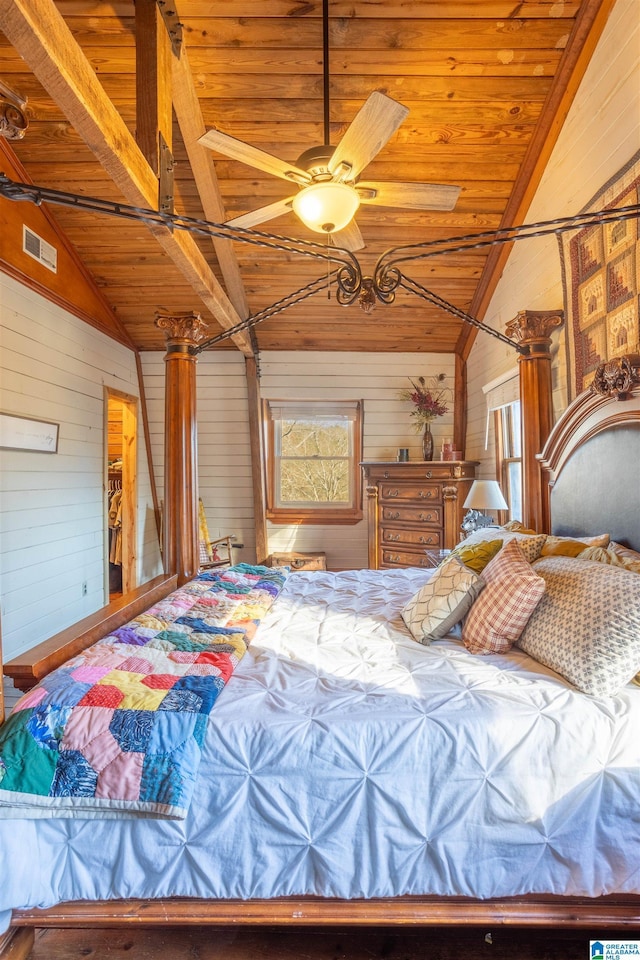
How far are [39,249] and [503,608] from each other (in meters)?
3.68

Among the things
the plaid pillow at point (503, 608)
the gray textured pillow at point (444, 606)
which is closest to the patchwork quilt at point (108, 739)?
the gray textured pillow at point (444, 606)

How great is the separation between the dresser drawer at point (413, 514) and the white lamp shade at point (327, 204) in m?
2.52

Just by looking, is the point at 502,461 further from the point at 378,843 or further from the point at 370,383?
the point at 378,843

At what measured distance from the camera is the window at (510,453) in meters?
3.71

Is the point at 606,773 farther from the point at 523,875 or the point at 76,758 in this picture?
the point at 76,758

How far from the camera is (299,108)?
2.97 m

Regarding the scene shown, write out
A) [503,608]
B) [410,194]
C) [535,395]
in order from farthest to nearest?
[535,395] < [410,194] < [503,608]

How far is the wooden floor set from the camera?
1.37 m

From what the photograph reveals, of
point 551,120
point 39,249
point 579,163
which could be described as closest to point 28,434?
point 39,249

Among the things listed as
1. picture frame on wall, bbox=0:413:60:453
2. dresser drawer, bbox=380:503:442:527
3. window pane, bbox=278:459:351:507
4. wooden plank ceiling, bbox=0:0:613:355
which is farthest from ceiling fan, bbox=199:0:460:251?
window pane, bbox=278:459:351:507

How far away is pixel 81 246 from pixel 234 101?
1664 millimetres

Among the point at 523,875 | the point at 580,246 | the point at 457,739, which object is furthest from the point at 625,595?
the point at 580,246

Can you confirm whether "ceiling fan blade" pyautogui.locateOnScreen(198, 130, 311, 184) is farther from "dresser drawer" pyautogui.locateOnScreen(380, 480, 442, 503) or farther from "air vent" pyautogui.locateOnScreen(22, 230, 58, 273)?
"dresser drawer" pyautogui.locateOnScreen(380, 480, 442, 503)

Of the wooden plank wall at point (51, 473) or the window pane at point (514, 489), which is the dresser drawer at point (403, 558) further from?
the wooden plank wall at point (51, 473)
